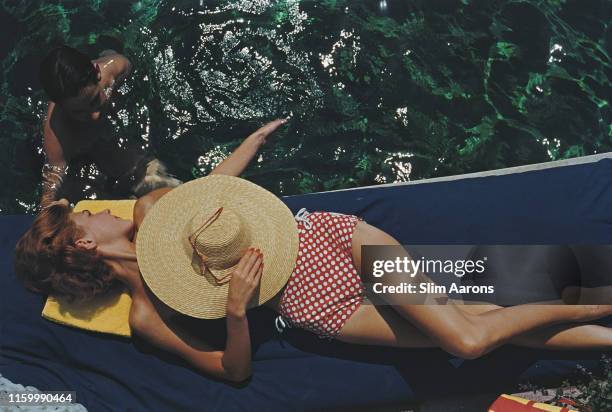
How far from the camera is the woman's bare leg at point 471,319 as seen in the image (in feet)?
→ 12.6

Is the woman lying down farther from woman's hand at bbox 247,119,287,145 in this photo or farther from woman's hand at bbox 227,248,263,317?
woman's hand at bbox 247,119,287,145

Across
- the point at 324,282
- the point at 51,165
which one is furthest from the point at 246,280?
the point at 51,165

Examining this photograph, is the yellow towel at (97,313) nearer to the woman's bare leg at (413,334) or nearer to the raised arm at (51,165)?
the raised arm at (51,165)

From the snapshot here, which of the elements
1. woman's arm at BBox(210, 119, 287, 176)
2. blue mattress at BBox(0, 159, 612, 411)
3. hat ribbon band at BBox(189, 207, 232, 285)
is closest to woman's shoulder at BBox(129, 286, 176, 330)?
blue mattress at BBox(0, 159, 612, 411)

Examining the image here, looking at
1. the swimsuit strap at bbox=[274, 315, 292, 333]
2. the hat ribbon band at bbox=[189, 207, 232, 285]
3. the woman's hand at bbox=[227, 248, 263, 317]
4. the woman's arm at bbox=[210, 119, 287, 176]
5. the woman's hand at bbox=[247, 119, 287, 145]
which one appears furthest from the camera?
the woman's hand at bbox=[247, 119, 287, 145]

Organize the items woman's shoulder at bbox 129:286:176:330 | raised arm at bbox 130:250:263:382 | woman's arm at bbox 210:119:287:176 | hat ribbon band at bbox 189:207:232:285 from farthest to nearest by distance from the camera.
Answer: woman's arm at bbox 210:119:287:176
woman's shoulder at bbox 129:286:176:330
raised arm at bbox 130:250:263:382
hat ribbon band at bbox 189:207:232:285

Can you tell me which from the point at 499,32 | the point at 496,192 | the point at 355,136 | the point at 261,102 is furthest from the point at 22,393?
the point at 499,32

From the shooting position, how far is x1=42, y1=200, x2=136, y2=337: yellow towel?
13.9ft

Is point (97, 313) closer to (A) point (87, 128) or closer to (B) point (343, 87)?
(A) point (87, 128)

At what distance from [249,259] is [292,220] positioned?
0.41 metres

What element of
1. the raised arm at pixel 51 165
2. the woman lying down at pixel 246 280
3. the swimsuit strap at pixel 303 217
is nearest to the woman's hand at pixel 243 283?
the woman lying down at pixel 246 280

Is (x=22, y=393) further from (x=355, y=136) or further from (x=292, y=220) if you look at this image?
(x=355, y=136)

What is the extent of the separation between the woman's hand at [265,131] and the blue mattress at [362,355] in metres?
0.86

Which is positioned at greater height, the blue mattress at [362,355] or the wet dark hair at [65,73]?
the wet dark hair at [65,73]
